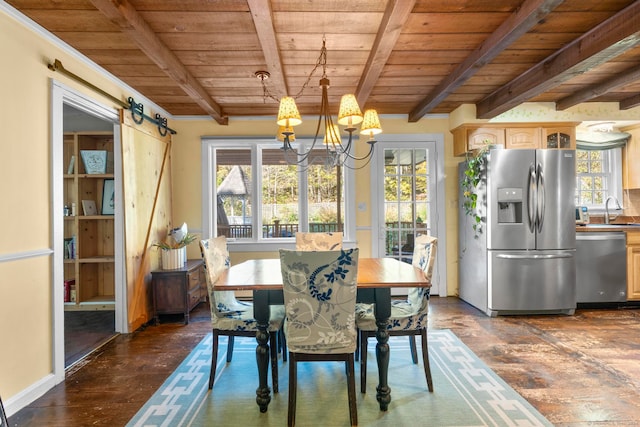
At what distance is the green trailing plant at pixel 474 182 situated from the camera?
371 centimetres

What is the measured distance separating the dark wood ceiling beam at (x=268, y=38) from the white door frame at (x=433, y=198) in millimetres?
1660

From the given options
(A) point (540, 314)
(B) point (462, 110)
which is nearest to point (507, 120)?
(B) point (462, 110)

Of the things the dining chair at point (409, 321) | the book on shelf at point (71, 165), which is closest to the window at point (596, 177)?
the dining chair at point (409, 321)

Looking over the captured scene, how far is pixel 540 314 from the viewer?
3607 mm

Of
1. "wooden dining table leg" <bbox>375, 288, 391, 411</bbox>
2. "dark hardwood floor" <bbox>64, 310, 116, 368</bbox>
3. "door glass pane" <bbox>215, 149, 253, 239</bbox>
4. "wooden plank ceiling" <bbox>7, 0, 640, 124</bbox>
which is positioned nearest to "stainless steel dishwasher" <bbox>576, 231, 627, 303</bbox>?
"wooden plank ceiling" <bbox>7, 0, 640, 124</bbox>

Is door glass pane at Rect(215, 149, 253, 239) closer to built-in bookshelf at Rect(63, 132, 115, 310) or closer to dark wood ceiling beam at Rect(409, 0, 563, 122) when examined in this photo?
built-in bookshelf at Rect(63, 132, 115, 310)

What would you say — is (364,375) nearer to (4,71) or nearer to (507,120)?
(4,71)

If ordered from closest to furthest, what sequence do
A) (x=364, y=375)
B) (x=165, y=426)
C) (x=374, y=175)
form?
(x=165, y=426) < (x=364, y=375) < (x=374, y=175)

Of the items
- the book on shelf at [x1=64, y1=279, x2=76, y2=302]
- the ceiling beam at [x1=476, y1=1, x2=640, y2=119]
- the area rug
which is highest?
the ceiling beam at [x1=476, y1=1, x2=640, y2=119]

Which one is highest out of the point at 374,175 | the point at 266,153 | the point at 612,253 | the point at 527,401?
the point at 266,153

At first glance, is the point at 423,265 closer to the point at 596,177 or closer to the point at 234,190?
the point at 234,190

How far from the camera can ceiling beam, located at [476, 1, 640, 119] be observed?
6.86 feet

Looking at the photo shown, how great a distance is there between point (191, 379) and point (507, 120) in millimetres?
4076

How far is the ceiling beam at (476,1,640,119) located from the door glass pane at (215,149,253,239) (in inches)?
117
